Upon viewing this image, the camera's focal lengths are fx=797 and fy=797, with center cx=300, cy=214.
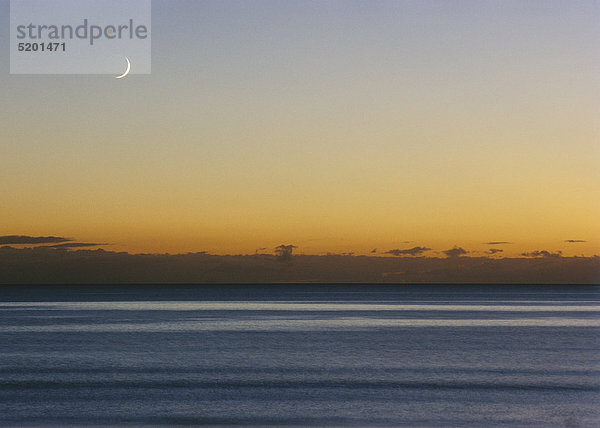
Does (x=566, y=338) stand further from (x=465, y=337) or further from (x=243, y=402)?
(x=243, y=402)

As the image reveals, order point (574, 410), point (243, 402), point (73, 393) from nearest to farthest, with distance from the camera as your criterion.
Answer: point (574, 410), point (243, 402), point (73, 393)

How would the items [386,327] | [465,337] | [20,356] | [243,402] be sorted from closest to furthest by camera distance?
[243,402], [20,356], [465,337], [386,327]

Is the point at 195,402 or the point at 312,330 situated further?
the point at 312,330

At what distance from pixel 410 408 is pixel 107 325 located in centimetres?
5645

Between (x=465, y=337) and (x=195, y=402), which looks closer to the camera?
(x=195, y=402)

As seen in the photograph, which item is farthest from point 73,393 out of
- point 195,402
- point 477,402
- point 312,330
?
point 312,330

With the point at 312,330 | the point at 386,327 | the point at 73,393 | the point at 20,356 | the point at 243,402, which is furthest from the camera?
the point at 386,327

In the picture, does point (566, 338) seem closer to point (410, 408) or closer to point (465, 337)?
point (465, 337)

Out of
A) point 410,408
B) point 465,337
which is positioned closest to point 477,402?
point 410,408

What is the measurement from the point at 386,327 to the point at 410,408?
4920cm

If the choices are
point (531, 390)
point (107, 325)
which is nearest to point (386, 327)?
point (107, 325)

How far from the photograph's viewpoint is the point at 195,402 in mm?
27234

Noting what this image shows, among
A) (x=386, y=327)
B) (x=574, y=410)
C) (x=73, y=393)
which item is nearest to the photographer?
(x=574, y=410)

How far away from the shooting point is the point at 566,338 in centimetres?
6091
